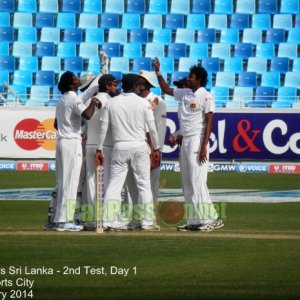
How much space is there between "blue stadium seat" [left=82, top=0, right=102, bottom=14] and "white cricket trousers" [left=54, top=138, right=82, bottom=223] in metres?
23.7

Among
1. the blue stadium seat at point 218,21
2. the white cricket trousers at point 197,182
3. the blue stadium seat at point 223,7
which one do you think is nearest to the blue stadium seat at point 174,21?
the blue stadium seat at point 218,21

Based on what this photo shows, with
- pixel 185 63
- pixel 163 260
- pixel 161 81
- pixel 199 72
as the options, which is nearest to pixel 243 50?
pixel 185 63

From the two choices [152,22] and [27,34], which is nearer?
[152,22]

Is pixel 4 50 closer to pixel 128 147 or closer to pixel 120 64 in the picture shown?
pixel 120 64

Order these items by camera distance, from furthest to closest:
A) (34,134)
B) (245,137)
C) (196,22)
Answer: (196,22)
(34,134)
(245,137)

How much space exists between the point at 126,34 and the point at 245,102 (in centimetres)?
640

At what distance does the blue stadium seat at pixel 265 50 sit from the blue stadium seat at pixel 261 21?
806 mm

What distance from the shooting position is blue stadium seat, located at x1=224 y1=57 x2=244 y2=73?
37438 millimetres

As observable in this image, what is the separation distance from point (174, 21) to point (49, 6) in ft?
13.2

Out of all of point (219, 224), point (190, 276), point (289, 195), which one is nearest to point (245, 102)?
point (289, 195)

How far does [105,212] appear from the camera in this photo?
15.7 metres

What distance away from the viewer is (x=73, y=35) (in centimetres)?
3878

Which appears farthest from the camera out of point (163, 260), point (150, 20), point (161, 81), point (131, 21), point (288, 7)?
point (131, 21)

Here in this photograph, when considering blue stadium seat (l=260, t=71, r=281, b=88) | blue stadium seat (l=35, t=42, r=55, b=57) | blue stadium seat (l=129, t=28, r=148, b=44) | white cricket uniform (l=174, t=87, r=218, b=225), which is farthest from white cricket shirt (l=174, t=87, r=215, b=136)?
blue stadium seat (l=35, t=42, r=55, b=57)
